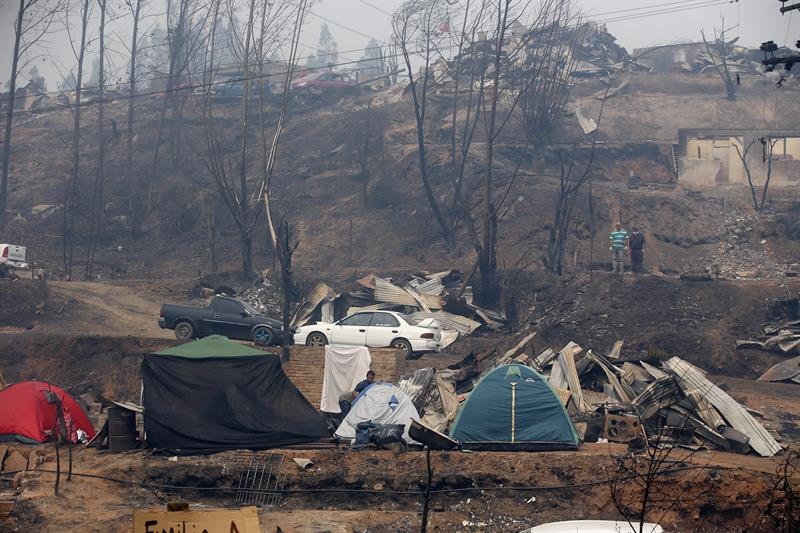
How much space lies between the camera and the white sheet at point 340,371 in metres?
21.8

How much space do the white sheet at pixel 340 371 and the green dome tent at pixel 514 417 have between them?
16.1ft

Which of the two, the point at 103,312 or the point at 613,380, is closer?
the point at 613,380

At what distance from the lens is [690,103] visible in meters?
49.7

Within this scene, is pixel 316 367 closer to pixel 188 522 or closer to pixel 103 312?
pixel 103 312

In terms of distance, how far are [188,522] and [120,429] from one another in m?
10.7

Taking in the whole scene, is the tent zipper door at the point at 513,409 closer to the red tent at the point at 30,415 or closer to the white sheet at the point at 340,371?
the white sheet at the point at 340,371

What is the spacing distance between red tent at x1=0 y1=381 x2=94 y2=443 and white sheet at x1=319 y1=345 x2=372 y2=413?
5.66m

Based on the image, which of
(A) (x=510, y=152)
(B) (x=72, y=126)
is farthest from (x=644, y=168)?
(B) (x=72, y=126)

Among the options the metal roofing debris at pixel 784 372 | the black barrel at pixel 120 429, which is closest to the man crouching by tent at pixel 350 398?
the black barrel at pixel 120 429

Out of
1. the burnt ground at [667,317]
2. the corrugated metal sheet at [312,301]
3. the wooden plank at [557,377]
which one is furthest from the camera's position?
the corrugated metal sheet at [312,301]

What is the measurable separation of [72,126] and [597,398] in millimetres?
46576

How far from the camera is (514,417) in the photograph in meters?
17.2

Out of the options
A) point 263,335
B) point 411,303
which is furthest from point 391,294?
point 263,335

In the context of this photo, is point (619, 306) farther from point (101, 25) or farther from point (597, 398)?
point (101, 25)
